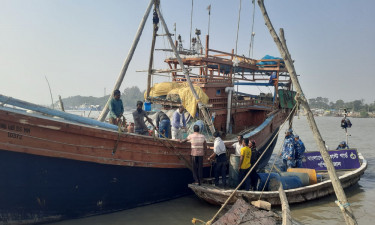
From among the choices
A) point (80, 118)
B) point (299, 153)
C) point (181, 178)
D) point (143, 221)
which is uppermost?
point (80, 118)

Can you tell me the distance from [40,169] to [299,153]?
8.23 metres

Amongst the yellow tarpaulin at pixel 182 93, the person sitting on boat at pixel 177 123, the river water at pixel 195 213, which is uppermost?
the yellow tarpaulin at pixel 182 93

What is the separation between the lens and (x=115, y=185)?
21.4ft

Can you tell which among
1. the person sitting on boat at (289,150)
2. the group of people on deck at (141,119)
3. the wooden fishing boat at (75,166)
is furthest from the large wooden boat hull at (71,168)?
the person sitting on boat at (289,150)

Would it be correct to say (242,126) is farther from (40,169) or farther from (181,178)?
(40,169)

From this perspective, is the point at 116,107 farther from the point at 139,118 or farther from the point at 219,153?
the point at 219,153

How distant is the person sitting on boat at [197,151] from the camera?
750cm

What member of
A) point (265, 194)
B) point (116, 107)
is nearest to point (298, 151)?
point (265, 194)

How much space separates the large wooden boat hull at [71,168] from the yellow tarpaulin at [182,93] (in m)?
2.40

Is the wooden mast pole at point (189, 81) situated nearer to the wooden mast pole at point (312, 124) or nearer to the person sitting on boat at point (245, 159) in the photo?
the person sitting on boat at point (245, 159)

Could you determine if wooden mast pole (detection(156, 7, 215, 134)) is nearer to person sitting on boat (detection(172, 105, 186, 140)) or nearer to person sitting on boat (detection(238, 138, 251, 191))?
person sitting on boat (detection(172, 105, 186, 140))

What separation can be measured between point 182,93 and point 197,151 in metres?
2.97

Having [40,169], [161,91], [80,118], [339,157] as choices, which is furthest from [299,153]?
[40,169]

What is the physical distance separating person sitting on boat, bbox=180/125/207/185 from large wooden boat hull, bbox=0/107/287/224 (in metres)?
0.44
